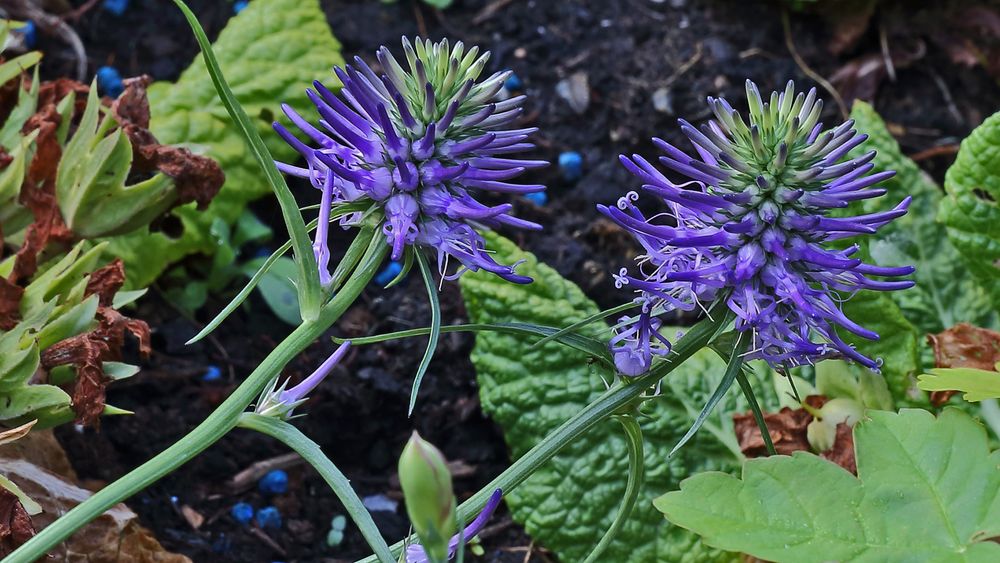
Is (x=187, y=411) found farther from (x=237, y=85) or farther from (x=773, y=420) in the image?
(x=773, y=420)

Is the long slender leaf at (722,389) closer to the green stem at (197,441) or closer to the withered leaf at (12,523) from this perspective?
the green stem at (197,441)

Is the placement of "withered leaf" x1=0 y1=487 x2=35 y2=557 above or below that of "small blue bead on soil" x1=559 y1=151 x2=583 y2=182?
below

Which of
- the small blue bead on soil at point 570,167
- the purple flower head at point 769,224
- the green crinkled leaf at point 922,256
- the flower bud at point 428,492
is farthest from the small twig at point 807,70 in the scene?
the flower bud at point 428,492

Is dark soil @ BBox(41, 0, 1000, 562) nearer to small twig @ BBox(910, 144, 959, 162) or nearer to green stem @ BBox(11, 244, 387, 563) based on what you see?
small twig @ BBox(910, 144, 959, 162)

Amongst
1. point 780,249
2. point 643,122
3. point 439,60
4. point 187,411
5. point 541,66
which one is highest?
point 541,66

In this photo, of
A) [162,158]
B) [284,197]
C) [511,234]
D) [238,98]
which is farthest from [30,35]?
[284,197]

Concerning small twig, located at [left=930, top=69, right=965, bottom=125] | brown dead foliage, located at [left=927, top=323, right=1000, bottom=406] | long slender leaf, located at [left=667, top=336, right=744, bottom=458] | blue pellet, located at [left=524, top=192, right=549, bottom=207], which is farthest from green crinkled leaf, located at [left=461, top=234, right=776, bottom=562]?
small twig, located at [left=930, top=69, right=965, bottom=125]

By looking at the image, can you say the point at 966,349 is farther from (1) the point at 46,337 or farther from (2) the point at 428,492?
(1) the point at 46,337

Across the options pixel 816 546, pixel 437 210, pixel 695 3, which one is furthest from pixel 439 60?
pixel 695 3
